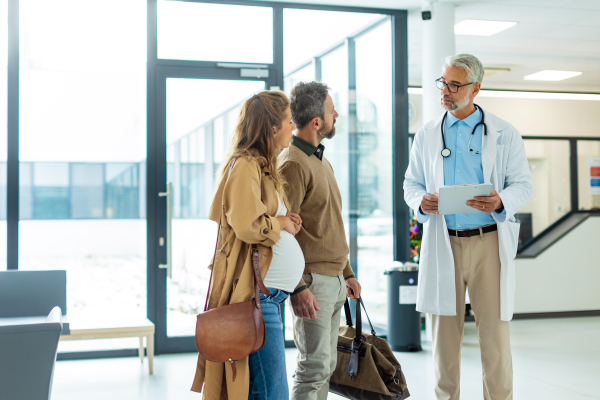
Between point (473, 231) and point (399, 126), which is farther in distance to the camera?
point (399, 126)

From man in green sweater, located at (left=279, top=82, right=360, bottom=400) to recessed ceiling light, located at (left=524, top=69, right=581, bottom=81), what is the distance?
586 centimetres

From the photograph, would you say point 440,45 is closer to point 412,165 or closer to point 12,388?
point 412,165

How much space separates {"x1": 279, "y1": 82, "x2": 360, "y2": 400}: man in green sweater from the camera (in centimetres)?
222

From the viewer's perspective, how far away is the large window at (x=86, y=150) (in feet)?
15.5

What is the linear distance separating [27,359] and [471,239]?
1.90 meters

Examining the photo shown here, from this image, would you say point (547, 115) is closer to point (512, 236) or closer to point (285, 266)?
point (512, 236)

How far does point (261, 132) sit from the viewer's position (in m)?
2.04

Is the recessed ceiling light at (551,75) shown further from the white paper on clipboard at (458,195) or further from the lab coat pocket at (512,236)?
the white paper on clipboard at (458,195)

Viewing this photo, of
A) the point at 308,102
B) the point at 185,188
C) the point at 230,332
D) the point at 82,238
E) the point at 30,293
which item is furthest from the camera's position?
the point at 185,188

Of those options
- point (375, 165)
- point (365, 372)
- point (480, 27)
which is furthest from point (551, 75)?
point (365, 372)

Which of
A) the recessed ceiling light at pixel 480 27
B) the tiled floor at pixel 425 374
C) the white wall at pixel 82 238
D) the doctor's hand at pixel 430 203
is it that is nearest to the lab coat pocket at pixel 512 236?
the doctor's hand at pixel 430 203

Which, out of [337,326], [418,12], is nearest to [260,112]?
Result: [337,326]

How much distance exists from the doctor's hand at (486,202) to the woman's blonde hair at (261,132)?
3.12 feet

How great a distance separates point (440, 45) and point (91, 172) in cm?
318
